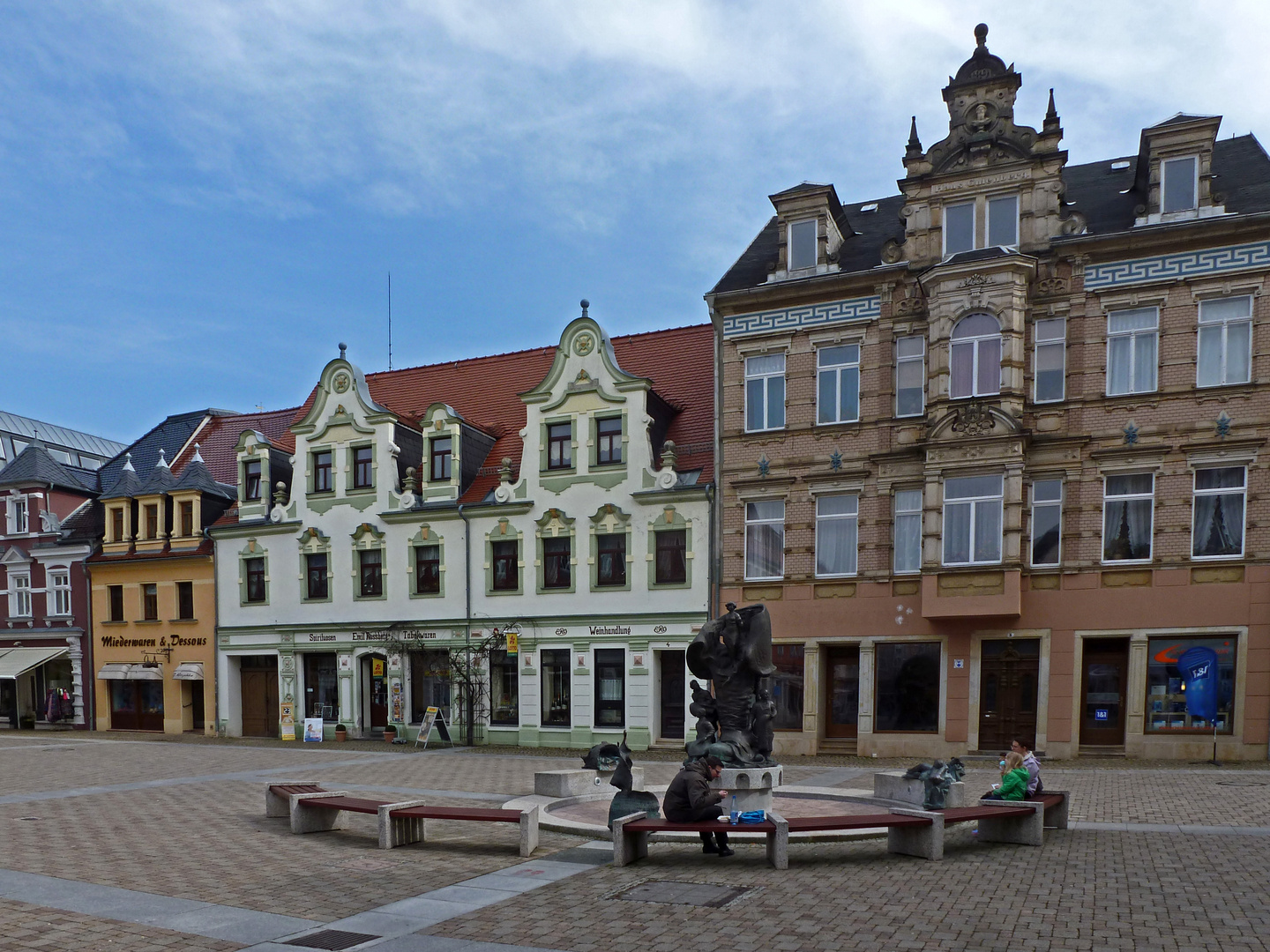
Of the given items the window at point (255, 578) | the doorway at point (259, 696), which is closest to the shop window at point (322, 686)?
the doorway at point (259, 696)

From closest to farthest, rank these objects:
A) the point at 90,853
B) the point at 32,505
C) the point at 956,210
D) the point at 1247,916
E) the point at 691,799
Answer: the point at 1247,916 → the point at 691,799 → the point at 90,853 → the point at 956,210 → the point at 32,505

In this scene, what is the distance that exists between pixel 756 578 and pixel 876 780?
460 inches

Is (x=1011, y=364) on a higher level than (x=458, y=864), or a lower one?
higher

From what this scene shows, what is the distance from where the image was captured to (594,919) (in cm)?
948

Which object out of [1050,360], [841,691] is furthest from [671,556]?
[1050,360]

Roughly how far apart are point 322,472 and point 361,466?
170 cm

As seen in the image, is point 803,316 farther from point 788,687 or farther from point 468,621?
point 468,621

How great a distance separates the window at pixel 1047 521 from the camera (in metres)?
24.2

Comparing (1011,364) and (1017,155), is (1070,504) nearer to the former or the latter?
(1011,364)

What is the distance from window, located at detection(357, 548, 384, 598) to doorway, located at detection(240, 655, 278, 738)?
472cm

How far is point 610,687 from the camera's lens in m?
29.0

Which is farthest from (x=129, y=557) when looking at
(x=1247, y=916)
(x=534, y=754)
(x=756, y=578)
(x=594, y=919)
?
(x=1247, y=916)

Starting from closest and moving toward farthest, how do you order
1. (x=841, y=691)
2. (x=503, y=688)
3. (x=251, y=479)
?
(x=841, y=691), (x=503, y=688), (x=251, y=479)

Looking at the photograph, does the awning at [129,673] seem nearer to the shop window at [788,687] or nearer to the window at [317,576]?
the window at [317,576]
